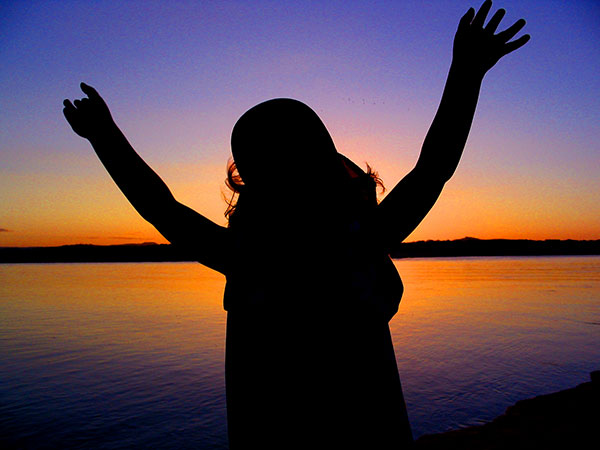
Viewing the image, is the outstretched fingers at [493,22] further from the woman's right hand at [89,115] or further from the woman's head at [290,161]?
the woman's right hand at [89,115]

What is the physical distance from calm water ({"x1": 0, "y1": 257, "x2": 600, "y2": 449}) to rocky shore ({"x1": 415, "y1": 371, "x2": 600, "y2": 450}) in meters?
0.82

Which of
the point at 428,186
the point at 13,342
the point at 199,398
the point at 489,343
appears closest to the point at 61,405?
the point at 199,398

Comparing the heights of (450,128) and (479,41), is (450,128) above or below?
below

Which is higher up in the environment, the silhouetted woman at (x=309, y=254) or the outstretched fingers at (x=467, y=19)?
the outstretched fingers at (x=467, y=19)

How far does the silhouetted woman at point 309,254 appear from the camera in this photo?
0.97 m

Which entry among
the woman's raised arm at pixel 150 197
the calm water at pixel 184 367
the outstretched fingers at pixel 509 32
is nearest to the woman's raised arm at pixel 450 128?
the outstretched fingers at pixel 509 32

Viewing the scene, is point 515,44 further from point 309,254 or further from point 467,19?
point 309,254

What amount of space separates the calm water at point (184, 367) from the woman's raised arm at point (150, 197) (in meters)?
5.94

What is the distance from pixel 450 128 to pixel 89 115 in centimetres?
90

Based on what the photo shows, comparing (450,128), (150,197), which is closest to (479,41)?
(450,128)

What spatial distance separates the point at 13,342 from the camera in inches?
482

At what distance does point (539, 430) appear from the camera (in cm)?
532

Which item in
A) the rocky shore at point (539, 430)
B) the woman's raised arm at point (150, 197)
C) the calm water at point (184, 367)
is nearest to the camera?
the woman's raised arm at point (150, 197)

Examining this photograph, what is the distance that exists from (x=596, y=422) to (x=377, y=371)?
5920 millimetres
